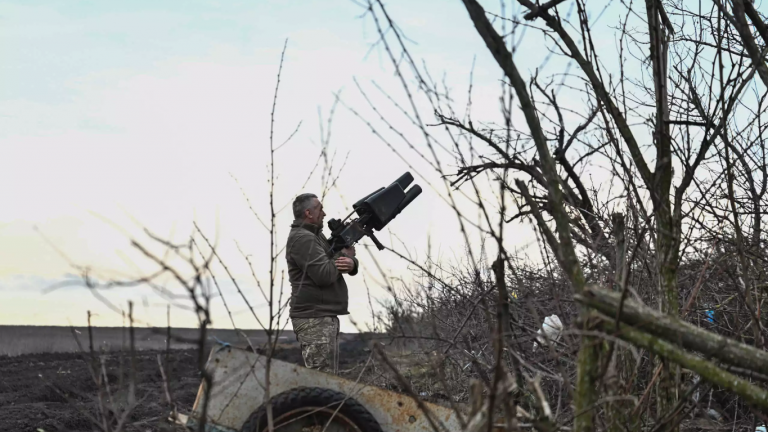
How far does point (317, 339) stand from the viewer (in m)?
5.63

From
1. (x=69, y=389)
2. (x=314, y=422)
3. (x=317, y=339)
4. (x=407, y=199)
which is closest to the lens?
(x=314, y=422)

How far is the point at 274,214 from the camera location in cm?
327

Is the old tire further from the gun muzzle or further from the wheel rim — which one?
the gun muzzle

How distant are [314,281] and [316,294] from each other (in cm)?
10

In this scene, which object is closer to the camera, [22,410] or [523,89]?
[523,89]

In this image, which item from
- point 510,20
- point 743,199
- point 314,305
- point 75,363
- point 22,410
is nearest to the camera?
point 510,20

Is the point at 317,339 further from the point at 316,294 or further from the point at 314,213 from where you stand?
the point at 314,213

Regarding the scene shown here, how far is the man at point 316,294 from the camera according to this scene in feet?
18.3

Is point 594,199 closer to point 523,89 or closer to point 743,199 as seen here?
point 743,199

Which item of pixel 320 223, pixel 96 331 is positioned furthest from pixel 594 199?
pixel 96 331

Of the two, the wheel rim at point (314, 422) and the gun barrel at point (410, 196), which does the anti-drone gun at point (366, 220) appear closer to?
the gun barrel at point (410, 196)

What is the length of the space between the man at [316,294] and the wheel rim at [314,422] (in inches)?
50.5

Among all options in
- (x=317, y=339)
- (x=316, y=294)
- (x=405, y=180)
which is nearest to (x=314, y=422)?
(x=317, y=339)

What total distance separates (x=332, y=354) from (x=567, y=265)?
352cm
